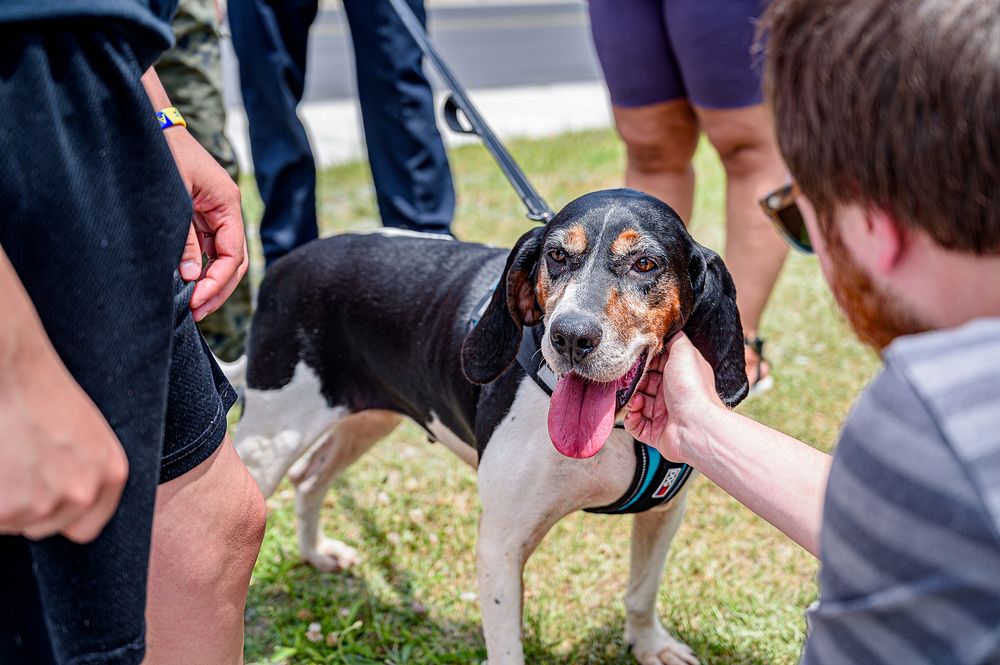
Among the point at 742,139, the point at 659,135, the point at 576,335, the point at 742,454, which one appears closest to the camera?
the point at 742,454

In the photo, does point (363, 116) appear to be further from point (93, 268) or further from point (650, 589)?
point (93, 268)

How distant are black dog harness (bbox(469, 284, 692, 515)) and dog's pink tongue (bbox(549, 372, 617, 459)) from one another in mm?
103

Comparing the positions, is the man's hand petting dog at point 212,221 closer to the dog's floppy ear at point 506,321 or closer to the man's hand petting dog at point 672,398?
the dog's floppy ear at point 506,321

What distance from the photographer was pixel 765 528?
3.65m

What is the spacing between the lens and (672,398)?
2.12 metres

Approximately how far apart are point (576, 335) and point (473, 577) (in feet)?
4.71

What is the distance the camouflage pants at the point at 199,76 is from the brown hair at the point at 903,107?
3.25 meters

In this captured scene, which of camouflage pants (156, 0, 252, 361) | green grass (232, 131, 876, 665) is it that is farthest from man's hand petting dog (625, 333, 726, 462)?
camouflage pants (156, 0, 252, 361)

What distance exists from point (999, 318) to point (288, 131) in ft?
11.4

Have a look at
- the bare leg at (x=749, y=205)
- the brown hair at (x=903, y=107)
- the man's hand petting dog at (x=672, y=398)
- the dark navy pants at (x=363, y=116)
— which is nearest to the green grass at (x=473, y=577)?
the bare leg at (x=749, y=205)

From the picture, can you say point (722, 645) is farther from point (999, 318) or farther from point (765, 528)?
point (999, 318)

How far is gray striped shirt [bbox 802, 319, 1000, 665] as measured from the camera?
3.61 ft

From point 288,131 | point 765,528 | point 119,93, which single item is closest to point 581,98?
point 288,131

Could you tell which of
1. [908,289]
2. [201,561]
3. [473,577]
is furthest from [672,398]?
[473,577]
